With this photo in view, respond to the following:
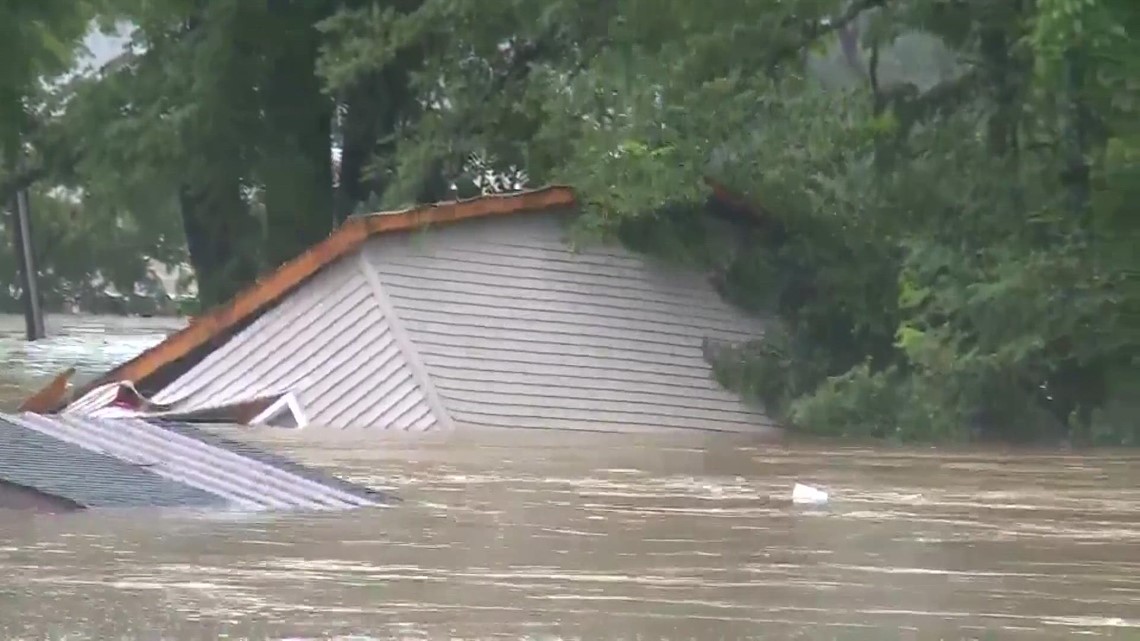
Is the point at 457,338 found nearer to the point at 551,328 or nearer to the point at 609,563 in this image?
the point at 551,328

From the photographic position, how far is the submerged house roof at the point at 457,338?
15961 mm

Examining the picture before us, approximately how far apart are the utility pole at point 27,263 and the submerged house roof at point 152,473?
73.4 ft

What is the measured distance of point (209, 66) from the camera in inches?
866

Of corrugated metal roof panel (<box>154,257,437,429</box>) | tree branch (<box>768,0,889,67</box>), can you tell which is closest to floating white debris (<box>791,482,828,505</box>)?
corrugated metal roof panel (<box>154,257,437,429</box>)

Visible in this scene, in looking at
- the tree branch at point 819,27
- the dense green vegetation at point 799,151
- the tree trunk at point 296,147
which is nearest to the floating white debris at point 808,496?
the dense green vegetation at point 799,151

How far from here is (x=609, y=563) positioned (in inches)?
289

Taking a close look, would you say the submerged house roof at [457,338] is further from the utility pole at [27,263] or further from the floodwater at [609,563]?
the utility pole at [27,263]

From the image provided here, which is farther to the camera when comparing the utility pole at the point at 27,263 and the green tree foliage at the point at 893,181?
the utility pole at the point at 27,263

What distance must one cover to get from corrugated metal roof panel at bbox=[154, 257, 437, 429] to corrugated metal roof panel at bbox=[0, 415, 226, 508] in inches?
223

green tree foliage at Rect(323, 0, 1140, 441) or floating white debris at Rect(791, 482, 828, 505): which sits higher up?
green tree foliage at Rect(323, 0, 1140, 441)

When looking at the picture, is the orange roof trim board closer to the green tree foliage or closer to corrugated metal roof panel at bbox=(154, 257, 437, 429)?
corrugated metal roof panel at bbox=(154, 257, 437, 429)

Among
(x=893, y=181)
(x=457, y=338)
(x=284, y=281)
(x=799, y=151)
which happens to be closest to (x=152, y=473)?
(x=284, y=281)

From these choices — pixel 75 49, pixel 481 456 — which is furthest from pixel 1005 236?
pixel 75 49

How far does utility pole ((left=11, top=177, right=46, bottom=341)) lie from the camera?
33219 millimetres
